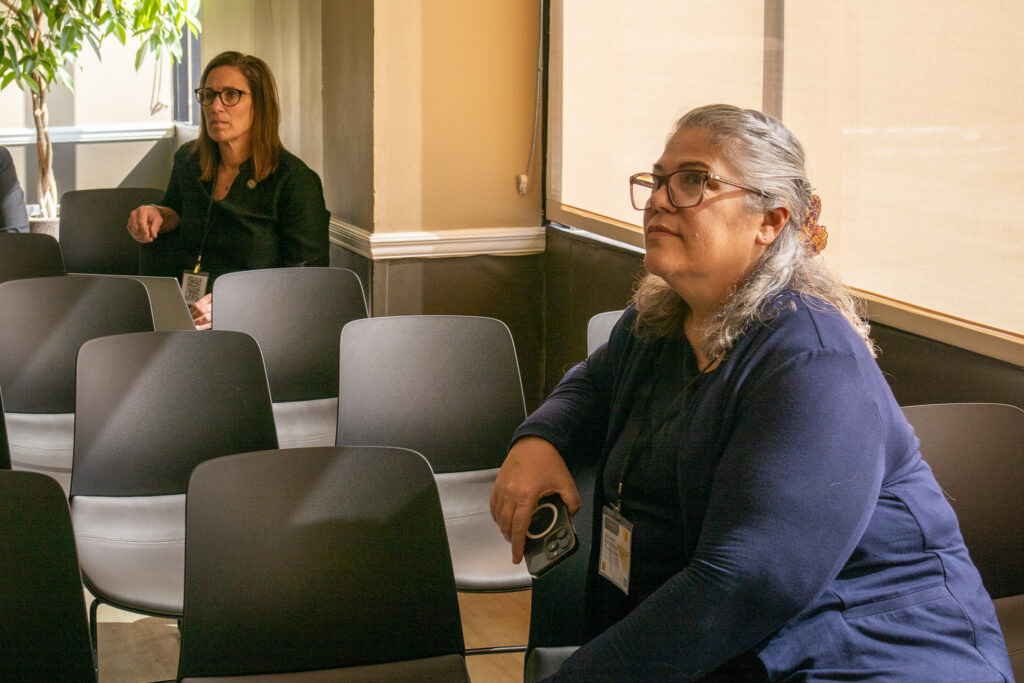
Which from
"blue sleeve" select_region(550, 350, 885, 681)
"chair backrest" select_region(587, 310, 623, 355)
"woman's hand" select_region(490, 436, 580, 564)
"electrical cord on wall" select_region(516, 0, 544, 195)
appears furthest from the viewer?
"electrical cord on wall" select_region(516, 0, 544, 195)

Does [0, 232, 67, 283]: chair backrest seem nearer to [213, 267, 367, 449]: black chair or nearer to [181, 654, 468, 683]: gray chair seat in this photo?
[213, 267, 367, 449]: black chair

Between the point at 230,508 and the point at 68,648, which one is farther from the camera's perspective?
the point at 230,508

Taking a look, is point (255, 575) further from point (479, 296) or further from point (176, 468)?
point (479, 296)

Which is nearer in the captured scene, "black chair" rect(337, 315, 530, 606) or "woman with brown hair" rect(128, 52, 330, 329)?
"black chair" rect(337, 315, 530, 606)

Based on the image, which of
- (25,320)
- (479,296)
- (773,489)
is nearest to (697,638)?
(773,489)

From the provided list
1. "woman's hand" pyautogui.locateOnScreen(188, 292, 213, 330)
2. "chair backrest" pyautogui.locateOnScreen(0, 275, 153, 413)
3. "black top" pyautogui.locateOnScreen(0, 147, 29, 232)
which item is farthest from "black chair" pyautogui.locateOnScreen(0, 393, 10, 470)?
"black top" pyautogui.locateOnScreen(0, 147, 29, 232)

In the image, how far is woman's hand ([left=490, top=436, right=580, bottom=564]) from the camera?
1.76m

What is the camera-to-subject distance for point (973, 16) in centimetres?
224

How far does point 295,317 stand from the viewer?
3316 mm

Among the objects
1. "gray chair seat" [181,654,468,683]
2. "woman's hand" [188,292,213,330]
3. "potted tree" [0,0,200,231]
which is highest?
"potted tree" [0,0,200,231]

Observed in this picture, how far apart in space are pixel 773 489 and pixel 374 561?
832mm

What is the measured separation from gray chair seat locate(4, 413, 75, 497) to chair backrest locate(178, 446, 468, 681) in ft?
4.17

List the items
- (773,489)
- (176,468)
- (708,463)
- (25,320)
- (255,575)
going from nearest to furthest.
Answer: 1. (773,489)
2. (708,463)
3. (255,575)
4. (176,468)
5. (25,320)

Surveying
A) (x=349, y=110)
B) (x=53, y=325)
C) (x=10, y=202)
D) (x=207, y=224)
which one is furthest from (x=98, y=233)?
(x=53, y=325)
